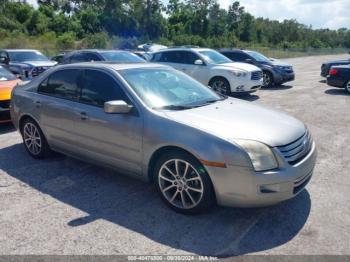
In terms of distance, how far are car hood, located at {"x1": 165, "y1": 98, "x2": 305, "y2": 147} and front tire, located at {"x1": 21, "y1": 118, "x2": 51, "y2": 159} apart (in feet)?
8.06

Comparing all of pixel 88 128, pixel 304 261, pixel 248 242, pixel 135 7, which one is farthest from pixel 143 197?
pixel 135 7

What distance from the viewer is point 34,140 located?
18.2 ft

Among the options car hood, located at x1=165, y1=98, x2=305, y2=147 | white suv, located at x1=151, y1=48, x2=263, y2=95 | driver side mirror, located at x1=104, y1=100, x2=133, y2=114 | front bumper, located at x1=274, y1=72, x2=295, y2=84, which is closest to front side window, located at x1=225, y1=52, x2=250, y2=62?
front bumper, located at x1=274, y1=72, x2=295, y2=84

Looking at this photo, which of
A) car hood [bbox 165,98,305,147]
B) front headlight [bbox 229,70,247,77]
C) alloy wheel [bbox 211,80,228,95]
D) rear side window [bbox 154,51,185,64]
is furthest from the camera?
rear side window [bbox 154,51,185,64]

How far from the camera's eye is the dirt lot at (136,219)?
3.27 meters

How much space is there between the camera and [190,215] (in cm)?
377

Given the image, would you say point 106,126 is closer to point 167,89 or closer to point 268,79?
point 167,89

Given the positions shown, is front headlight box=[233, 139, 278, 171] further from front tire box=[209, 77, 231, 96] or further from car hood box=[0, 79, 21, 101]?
front tire box=[209, 77, 231, 96]

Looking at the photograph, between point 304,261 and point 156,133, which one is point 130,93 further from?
point 304,261

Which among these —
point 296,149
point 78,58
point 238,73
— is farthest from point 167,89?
point 78,58

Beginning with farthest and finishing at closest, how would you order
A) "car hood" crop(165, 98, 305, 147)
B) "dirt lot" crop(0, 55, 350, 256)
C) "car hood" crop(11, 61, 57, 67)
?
"car hood" crop(11, 61, 57, 67)
"car hood" crop(165, 98, 305, 147)
"dirt lot" crop(0, 55, 350, 256)

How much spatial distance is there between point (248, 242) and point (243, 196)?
1.40 ft

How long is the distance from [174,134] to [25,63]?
11.4 m

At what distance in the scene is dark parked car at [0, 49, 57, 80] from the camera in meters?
12.8
